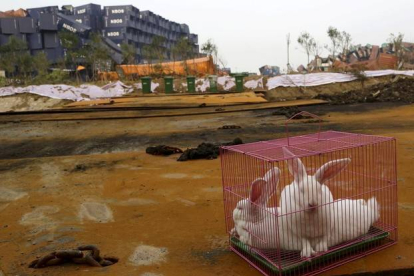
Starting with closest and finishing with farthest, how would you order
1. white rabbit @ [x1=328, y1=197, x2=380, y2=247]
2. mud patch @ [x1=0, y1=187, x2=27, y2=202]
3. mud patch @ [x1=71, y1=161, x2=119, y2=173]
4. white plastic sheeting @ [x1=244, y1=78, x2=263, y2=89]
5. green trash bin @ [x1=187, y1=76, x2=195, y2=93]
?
white rabbit @ [x1=328, y1=197, x2=380, y2=247] < mud patch @ [x1=0, y1=187, x2=27, y2=202] < mud patch @ [x1=71, y1=161, x2=119, y2=173] < white plastic sheeting @ [x1=244, y1=78, x2=263, y2=89] < green trash bin @ [x1=187, y1=76, x2=195, y2=93]

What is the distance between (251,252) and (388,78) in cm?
3059

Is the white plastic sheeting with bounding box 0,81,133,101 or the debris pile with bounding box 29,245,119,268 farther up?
the white plastic sheeting with bounding box 0,81,133,101

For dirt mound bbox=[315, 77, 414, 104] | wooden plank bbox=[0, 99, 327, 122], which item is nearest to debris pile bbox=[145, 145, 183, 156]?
wooden plank bbox=[0, 99, 327, 122]

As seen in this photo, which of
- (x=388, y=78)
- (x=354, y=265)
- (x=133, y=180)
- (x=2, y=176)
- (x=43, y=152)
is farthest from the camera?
(x=388, y=78)

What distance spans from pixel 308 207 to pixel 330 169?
37 centimetres

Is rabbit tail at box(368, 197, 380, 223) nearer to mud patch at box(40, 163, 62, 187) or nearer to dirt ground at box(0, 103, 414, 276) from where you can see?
dirt ground at box(0, 103, 414, 276)

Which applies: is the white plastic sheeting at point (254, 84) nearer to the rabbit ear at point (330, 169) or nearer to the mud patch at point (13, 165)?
the mud patch at point (13, 165)

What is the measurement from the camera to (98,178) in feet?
24.4

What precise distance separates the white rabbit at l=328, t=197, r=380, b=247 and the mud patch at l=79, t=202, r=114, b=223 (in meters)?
2.77

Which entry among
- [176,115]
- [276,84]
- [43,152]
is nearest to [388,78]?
[276,84]

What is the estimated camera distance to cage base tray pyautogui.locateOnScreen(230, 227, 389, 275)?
331 centimetres

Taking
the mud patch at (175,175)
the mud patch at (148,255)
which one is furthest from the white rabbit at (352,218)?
the mud patch at (175,175)

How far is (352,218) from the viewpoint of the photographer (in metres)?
3.79

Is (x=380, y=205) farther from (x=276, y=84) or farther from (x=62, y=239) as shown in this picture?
(x=276, y=84)
